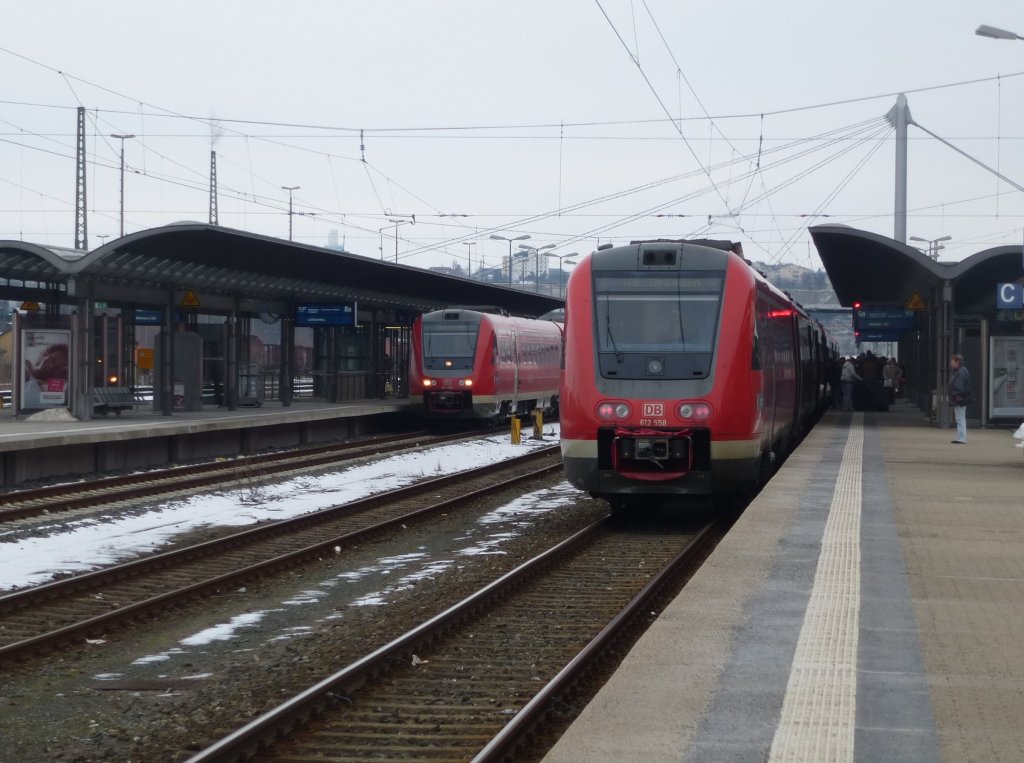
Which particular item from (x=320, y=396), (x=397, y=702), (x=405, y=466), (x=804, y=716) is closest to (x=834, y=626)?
(x=804, y=716)

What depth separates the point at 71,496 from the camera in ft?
55.8

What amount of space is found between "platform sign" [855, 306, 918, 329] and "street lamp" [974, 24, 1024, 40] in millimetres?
14996

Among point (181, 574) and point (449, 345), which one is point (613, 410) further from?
point (449, 345)

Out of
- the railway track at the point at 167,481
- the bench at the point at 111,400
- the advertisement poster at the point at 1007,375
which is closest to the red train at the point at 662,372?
the railway track at the point at 167,481

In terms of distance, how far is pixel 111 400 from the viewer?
26594 millimetres

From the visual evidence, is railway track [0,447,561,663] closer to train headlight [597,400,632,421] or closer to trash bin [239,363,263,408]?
train headlight [597,400,632,421]

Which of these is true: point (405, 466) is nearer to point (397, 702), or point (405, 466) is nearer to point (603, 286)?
point (603, 286)

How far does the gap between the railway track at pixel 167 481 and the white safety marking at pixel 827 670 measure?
31.7 ft

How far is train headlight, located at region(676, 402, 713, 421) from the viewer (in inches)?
495

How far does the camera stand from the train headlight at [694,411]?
12570 millimetres

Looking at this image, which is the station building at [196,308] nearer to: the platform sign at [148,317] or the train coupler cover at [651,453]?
the platform sign at [148,317]

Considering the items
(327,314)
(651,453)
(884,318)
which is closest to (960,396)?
(651,453)

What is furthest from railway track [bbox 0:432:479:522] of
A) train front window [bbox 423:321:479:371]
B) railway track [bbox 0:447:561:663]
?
train front window [bbox 423:321:479:371]

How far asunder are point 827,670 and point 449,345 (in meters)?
24.8
